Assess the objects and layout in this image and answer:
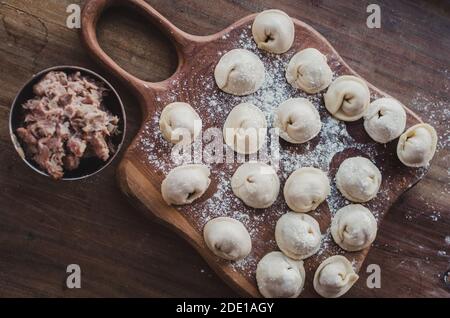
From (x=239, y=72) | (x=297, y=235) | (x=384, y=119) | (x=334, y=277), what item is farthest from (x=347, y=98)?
(x=334, y=277)

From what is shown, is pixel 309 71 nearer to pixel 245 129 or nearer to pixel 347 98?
pixel 347 98

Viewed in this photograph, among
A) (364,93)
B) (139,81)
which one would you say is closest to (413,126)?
(364,93)

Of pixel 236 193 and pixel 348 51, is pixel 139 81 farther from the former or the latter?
pixel 348 51

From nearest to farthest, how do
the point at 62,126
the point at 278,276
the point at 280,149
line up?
the point at 62,126, the point at 278,276, the point at 280,149

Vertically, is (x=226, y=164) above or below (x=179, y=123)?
below

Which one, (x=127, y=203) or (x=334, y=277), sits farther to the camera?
(x=127, y=203)

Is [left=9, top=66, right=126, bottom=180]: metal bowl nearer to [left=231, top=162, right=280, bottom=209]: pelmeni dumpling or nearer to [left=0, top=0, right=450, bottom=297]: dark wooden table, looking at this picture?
[left=0, top=0, right=450, bottom=297]: dark wooden table

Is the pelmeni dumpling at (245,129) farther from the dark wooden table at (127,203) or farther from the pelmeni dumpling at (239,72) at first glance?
the dark wooden table at (127,203)
